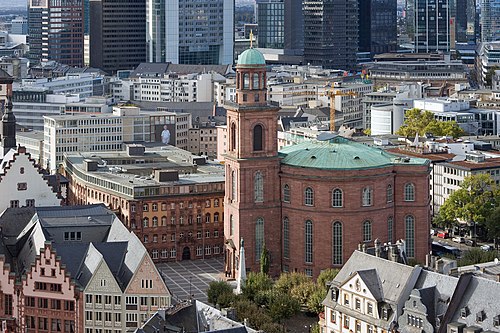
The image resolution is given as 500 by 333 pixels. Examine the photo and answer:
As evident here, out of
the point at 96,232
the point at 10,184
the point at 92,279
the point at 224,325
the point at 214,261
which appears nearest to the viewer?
the point at 224,325

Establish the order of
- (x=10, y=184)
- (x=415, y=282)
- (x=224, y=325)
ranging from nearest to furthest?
(x=224, y=325)
(x=415, y=282)
(x=10, y=184)

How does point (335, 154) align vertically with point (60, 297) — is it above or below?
above

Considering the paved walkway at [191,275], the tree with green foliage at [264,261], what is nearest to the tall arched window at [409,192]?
the tree with green foliage at [264,261]

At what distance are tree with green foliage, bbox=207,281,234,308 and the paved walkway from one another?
2973mm

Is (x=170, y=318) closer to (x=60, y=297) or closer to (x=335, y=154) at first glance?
(x=60, y=297)

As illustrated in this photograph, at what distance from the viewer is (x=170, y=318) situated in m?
130

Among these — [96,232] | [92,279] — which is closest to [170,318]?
[92,279]

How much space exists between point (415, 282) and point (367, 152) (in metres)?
55.2

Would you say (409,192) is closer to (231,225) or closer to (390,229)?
(390,229)

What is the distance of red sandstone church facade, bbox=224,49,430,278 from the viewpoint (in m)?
184

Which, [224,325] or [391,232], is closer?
[224,325]

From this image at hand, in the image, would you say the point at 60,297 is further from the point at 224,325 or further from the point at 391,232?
the point at 391,232

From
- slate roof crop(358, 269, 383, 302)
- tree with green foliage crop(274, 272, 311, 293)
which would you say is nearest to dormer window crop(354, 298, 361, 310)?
slate roof crop(358, 269, 383, 302)

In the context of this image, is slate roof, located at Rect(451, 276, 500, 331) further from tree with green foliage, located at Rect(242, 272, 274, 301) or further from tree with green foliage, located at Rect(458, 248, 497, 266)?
tree with green foliage, located at Rect(458, 248, 497, 266)
